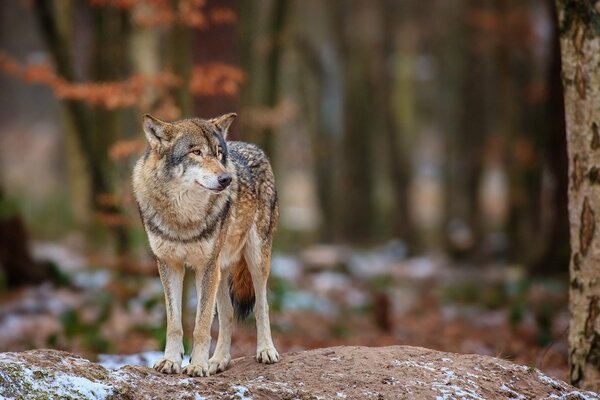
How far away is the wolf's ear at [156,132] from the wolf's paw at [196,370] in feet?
5.70

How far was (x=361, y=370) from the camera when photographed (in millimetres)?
6195

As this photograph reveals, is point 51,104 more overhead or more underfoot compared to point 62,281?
more overhead

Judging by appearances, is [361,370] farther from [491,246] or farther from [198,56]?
[491,246]

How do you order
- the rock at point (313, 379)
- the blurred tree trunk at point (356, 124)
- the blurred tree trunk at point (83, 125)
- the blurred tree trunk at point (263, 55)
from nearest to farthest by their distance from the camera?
1. the rock at point (313, 379)
2. the blurred tree trunk at point (83, 125)
3. the blurred tree trunk at point (263, 55)
4. the blurred tree trunk at point (356, 124)

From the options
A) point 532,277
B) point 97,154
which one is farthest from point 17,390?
point 532,277

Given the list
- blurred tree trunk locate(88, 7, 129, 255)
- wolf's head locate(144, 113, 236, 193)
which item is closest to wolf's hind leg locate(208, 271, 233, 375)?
wolf's head locate(144, 113, 236, 193)

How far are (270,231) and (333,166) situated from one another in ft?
70.2

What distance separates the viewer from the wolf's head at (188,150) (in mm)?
6441

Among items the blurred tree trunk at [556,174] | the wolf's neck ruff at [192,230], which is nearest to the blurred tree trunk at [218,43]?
the blurred tree trunk at [556,174]

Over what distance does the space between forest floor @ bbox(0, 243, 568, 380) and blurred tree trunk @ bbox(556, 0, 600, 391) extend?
4.27 ft

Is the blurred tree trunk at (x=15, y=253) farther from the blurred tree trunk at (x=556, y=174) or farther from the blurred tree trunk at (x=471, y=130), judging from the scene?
the blurred tree trunk at (x=471, y=130)

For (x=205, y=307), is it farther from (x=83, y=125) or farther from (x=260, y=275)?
(x=83, y=125)

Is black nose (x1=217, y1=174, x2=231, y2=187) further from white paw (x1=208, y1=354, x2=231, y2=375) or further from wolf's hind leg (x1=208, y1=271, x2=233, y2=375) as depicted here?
white paw (x1=208, y1=354, x2=231, y2=375)

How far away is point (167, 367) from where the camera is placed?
20.7ft
